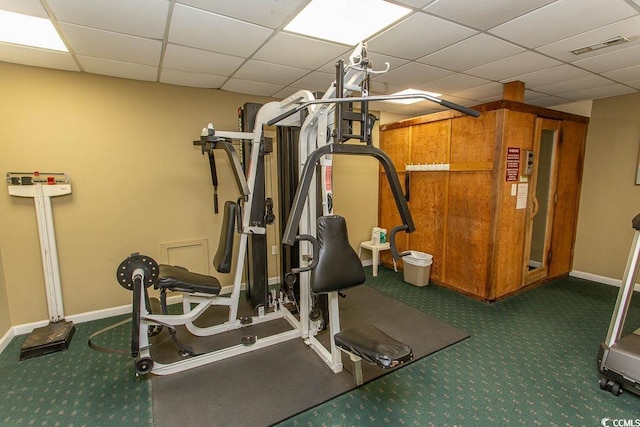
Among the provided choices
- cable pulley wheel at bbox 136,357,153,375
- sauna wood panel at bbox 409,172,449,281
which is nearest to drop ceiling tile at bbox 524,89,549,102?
sauna wood panel at bbox 409,172,449,281

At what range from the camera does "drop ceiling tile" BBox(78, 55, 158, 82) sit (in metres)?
2.57

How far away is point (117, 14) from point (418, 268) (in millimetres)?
3720

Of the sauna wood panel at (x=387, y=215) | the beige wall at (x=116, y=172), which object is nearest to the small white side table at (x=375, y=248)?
the sauna wood panel at (x=387, y=215)

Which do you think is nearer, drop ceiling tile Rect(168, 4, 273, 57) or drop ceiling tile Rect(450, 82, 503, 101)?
drop ceiling tile Rect(168, 4, 273, 57)

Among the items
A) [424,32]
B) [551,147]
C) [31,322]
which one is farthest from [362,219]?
[31,322]

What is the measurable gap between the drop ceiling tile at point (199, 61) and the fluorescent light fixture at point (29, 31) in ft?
2.27

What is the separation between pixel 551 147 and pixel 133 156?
4.79 metres

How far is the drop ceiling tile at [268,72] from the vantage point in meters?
2.71

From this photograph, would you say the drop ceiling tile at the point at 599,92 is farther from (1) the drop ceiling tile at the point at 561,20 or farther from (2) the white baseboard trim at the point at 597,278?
(2) the white baseboard trim at the point at 597,278

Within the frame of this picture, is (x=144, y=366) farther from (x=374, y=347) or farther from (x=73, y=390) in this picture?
(x=374, y=347)

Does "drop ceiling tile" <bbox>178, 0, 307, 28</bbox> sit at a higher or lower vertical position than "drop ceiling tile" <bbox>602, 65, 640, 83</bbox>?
lower

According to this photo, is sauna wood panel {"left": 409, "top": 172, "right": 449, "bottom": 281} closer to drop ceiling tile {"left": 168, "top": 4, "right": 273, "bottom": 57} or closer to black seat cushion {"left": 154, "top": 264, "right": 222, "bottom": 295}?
drop ceiling tile {"left": 168, "top": 4, "right": 273, "bottom": 57}

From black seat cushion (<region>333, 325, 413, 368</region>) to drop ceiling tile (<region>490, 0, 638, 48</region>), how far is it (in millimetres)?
2136

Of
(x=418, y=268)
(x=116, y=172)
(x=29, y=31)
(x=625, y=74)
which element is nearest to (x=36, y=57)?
(x=29, y=31)
